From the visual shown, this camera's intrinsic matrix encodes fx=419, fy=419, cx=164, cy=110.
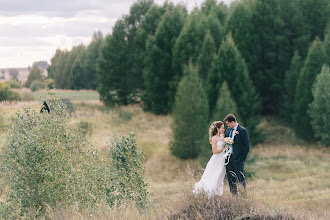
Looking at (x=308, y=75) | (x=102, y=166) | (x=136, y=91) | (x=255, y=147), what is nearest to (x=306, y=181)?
(x=255, y=147)

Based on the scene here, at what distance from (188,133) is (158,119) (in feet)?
39.0

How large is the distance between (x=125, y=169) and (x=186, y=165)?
18.5 m

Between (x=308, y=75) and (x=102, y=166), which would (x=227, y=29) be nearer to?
(x=308, y=75)

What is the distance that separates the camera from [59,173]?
10.7 metres

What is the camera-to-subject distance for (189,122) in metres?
31.8

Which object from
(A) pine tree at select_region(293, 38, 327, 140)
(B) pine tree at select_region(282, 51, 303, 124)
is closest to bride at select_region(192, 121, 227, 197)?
(A) pine tree at select_region(293, 38, 327, 140)

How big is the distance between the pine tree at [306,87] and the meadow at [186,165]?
5.11 ft

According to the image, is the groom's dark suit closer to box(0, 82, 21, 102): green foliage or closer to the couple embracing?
the couple embracing

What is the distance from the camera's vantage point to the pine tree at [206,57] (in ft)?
124

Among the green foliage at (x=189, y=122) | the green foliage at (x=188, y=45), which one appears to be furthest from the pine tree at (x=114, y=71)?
the green foliage at (x=189, y=122)

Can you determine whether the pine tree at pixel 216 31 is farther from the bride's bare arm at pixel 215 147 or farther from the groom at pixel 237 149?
the groom at pixel 237 149

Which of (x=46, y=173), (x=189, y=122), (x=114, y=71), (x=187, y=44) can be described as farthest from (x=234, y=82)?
(x=46, y=173)

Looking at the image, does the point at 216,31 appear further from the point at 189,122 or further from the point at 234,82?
the point at 189,122

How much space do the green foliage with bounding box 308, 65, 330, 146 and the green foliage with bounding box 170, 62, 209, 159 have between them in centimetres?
865
